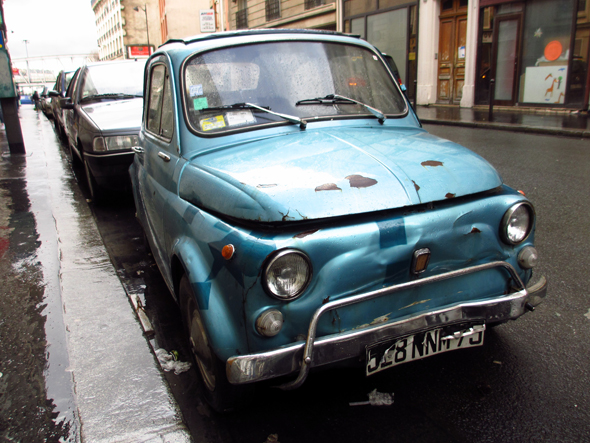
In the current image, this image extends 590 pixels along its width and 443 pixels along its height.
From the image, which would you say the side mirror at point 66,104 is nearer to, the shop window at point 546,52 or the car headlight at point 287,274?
the car headlight at point 287,274

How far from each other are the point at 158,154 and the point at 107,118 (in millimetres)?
Answer: 3608

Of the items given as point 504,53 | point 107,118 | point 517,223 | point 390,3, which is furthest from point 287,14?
point 517,223

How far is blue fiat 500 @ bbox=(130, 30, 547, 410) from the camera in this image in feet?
6.56

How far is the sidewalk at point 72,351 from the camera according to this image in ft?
7.89

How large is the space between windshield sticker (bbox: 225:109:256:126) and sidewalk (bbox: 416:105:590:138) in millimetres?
9693

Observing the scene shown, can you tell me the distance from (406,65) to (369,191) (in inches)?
776

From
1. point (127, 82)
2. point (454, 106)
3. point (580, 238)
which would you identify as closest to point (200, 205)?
point (580, 238)

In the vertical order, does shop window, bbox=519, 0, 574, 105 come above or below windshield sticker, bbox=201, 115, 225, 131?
above

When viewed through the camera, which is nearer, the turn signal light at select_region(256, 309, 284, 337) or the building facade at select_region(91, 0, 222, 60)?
the turn signal light at select_region(256, 309, 284, 337)

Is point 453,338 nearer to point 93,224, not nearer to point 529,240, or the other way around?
point 529,240

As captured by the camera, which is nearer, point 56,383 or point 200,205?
point 200,205

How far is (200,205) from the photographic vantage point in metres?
2.44

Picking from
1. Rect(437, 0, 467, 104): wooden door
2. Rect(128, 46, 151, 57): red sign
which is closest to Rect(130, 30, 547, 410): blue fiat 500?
Rect(437, 0, 467, 104): wooden door

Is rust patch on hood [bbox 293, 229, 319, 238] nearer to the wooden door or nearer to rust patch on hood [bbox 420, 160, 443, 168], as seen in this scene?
rust patch on hood [bbox 420, 160, 443, 168]
